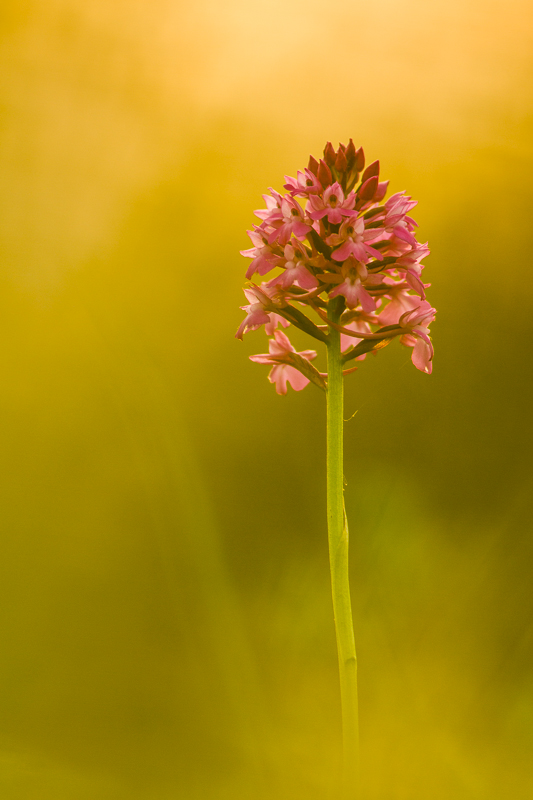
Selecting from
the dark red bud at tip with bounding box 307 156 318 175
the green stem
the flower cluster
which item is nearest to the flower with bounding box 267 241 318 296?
the flower cluster

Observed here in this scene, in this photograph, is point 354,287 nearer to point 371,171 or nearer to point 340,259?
point 340,259

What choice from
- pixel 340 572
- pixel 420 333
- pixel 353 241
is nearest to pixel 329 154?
pixel 353 241

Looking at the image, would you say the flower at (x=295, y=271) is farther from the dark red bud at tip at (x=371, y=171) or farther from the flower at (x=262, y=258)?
the dark red bud at tip at (x=371, y=171)

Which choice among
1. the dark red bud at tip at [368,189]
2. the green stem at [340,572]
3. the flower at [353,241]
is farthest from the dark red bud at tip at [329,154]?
the green stem at [340,572]

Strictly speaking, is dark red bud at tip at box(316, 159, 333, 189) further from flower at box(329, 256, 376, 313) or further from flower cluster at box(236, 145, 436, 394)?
flower at box(329, 256, 376, 313)

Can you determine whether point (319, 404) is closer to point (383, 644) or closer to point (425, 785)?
point (383, 644)

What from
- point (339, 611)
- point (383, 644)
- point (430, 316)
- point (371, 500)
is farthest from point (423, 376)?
point (339, 611)
